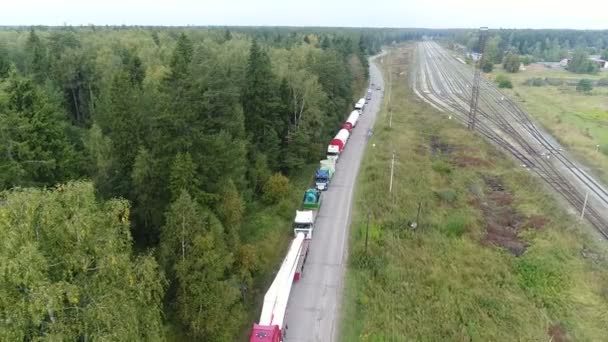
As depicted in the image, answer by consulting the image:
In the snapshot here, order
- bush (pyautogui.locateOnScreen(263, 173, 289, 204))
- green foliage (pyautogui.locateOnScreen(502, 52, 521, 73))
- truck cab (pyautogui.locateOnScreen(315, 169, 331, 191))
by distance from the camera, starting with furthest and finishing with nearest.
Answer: green foliage (pyautogui.locateOnScreen(502, 52, 521, 73)) → truck cab (pyautogui.locateOnScreen(315, 169, 331, 191)) → bush (pyautogui.locateOnScreen(263, 173, 289, 204))

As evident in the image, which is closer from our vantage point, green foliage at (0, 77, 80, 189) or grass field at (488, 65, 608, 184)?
green foliage at (0, 77, 80, 189)

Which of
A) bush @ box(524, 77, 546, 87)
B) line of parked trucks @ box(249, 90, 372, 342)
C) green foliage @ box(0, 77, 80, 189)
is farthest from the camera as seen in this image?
bush @ box(524, 77, 546, 87)

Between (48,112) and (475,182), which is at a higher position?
(48,112)

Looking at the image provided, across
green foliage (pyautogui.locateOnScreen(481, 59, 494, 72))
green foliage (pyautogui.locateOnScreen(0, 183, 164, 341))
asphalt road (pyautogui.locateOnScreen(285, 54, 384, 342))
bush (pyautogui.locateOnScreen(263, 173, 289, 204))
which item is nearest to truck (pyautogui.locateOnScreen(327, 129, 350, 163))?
asphalt road (pyautogui.locateOnScreen(285, 54, 384, 342))

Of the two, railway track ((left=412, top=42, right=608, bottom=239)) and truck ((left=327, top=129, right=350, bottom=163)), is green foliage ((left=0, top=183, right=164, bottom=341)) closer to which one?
railway track ((left=412, top=42, right=608, bottom=239))

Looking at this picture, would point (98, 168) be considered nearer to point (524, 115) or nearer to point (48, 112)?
point (48, 112)

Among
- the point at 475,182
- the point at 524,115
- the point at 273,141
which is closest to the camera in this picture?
the point at 273,141

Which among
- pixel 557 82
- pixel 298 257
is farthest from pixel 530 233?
pixel 557 82

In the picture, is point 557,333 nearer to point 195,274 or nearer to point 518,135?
point 195,274
